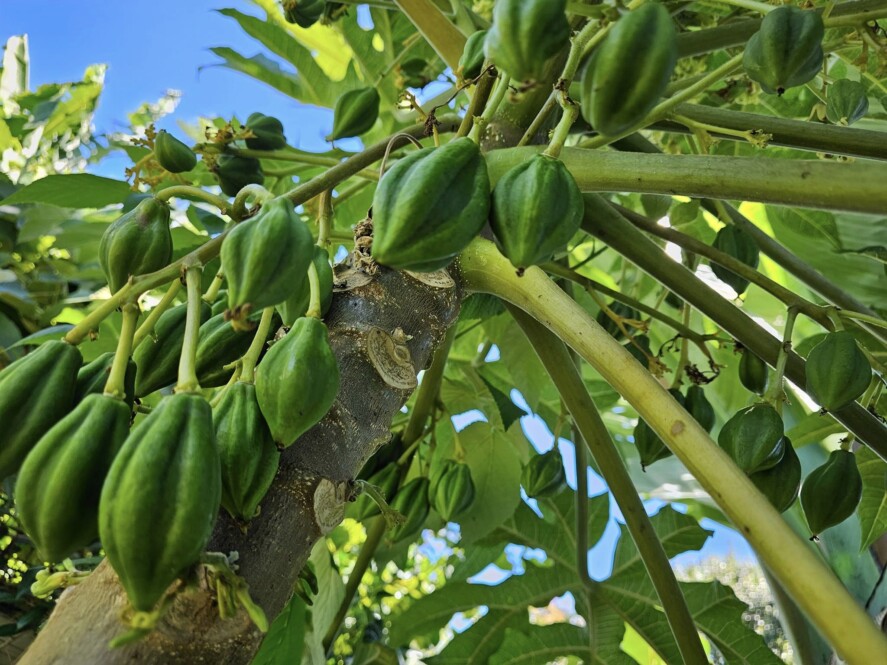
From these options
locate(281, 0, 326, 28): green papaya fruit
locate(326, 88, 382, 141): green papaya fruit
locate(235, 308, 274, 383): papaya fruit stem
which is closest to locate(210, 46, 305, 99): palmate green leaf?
locate(281, 0, 326, 28): green papaya fruit

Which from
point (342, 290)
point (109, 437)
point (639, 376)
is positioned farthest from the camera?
point (342, 290)

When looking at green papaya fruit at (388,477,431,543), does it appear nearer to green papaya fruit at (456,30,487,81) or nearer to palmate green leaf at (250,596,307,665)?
palmate green leaf at (250,596,307,665)

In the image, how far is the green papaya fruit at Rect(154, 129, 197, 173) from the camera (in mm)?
1117

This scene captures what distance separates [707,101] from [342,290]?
1063mm

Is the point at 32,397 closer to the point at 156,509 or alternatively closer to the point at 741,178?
the point at 156,509

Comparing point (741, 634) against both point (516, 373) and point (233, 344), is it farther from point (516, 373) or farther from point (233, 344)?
point (233, 344)

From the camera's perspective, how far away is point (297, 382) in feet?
2.10

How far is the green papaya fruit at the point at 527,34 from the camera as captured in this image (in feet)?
1.97

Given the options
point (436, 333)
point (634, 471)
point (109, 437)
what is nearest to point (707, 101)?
point (634, 471)

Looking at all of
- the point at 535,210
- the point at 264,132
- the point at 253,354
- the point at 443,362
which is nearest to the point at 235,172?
the point at 264,132

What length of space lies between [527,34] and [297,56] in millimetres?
1072

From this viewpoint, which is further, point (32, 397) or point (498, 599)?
point (498, 599)

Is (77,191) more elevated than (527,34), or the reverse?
(77,191)

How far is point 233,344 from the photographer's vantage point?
2.60 ft
